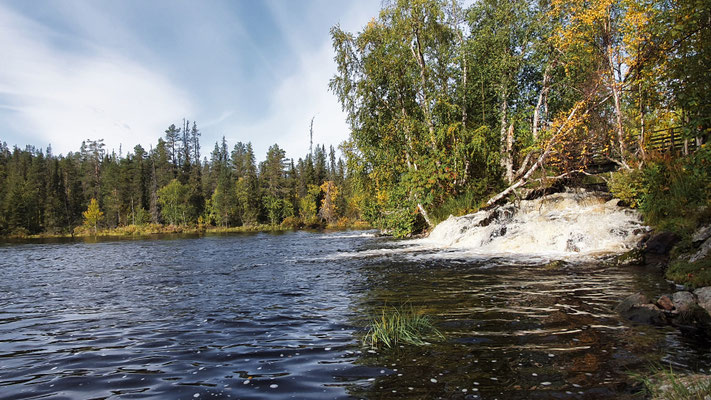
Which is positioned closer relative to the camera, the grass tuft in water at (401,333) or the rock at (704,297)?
the grass tuft in water at (401,333)

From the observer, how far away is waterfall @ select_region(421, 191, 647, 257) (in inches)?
588

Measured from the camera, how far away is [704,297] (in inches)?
273

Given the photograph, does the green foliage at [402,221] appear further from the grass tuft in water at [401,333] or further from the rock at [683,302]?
the grass tuft in water at [401,333]

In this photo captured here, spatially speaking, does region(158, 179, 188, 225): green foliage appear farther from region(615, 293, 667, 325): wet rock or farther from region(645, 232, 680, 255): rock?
region(615, 293, 667, 325): wet rock

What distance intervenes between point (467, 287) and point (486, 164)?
1780 centimetres

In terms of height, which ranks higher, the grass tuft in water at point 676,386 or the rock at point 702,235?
the rock at point 702,235

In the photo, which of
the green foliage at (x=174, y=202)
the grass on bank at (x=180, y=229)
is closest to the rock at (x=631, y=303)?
the grass on bank at (x=180, y=229)

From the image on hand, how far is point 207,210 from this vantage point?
298 feet

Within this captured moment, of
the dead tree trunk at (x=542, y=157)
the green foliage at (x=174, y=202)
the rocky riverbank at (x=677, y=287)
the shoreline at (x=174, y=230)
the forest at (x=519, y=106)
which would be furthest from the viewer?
the green foliage at (x=174, y=202)

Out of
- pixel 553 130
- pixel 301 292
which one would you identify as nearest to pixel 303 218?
pixel 553 130

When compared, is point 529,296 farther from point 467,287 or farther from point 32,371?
point 32,371

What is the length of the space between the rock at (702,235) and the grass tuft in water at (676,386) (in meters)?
7.90

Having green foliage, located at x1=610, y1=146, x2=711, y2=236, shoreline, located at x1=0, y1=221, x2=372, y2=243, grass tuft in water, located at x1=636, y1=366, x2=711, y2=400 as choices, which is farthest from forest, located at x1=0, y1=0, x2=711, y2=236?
shoreline, located at x1=0, y1=221, x2=372, y2=243

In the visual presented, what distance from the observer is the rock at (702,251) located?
9.23 meters
